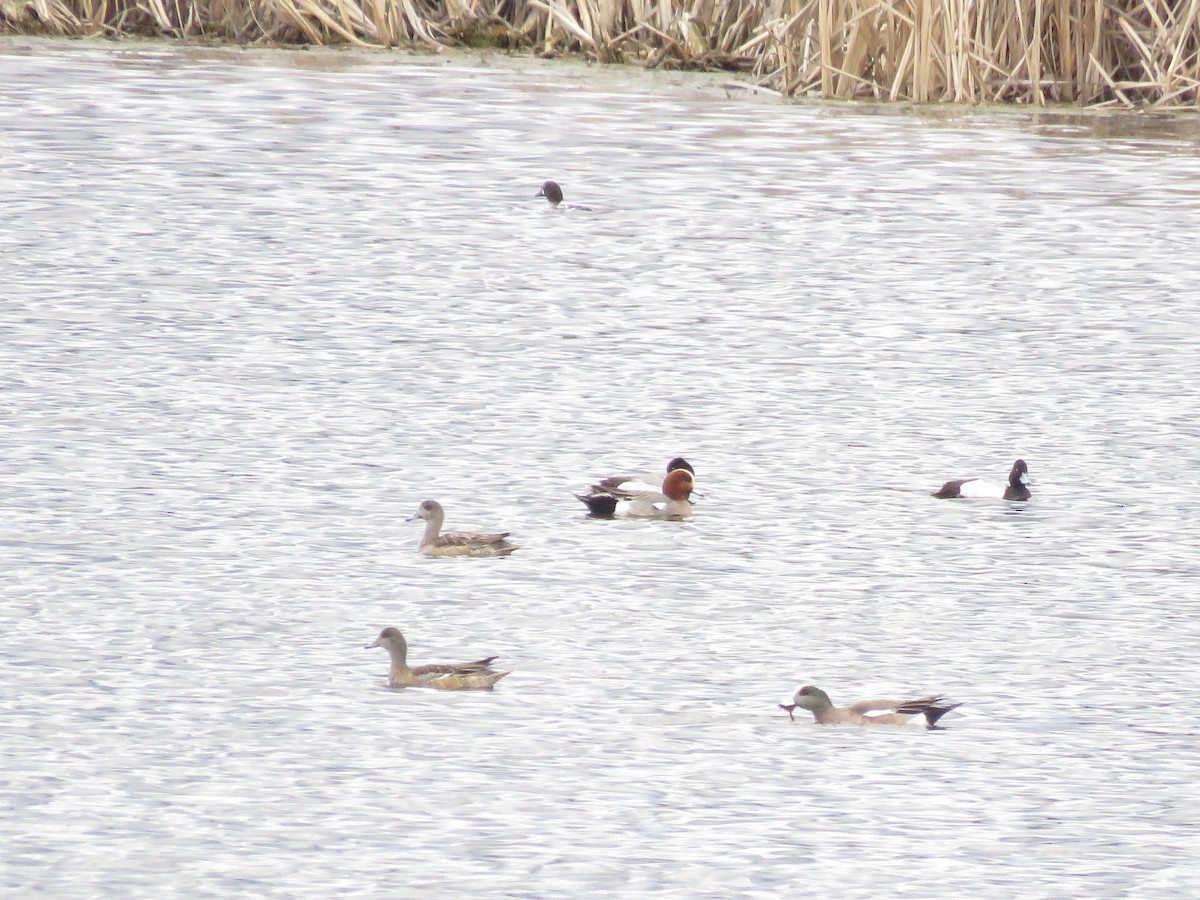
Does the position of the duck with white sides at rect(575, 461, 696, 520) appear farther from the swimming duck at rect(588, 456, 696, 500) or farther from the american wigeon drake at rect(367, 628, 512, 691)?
the american wigeon drake at rect(367, 628, 512, 691)

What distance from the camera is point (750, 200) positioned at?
18156mm

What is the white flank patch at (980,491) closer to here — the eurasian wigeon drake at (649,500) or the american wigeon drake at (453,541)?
the eurasian wigeon drake at (649,500)

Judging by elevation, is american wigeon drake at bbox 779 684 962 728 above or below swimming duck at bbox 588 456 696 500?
above

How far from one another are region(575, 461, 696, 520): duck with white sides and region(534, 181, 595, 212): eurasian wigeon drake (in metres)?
8.18

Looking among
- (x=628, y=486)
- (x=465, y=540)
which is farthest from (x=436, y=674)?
(x=628, y=486)

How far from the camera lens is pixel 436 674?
24.0ft

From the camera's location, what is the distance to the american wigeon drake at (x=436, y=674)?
7.30 metres

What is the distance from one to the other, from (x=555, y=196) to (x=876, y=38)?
14.7 ft

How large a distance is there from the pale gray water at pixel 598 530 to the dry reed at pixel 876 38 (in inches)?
58.6

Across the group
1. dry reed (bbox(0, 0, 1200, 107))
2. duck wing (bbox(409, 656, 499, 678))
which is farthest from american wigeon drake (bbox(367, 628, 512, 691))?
dry reed (bbox(0, 0, 1200, 107))

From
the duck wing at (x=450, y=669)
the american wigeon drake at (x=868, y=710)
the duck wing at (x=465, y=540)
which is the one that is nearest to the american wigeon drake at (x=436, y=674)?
the duck wing at (x=450, y=669)

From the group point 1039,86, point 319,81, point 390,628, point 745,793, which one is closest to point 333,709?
point 390,628

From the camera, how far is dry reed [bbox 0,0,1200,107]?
20.5 m

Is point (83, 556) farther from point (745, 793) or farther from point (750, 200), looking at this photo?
point (750, 200)
